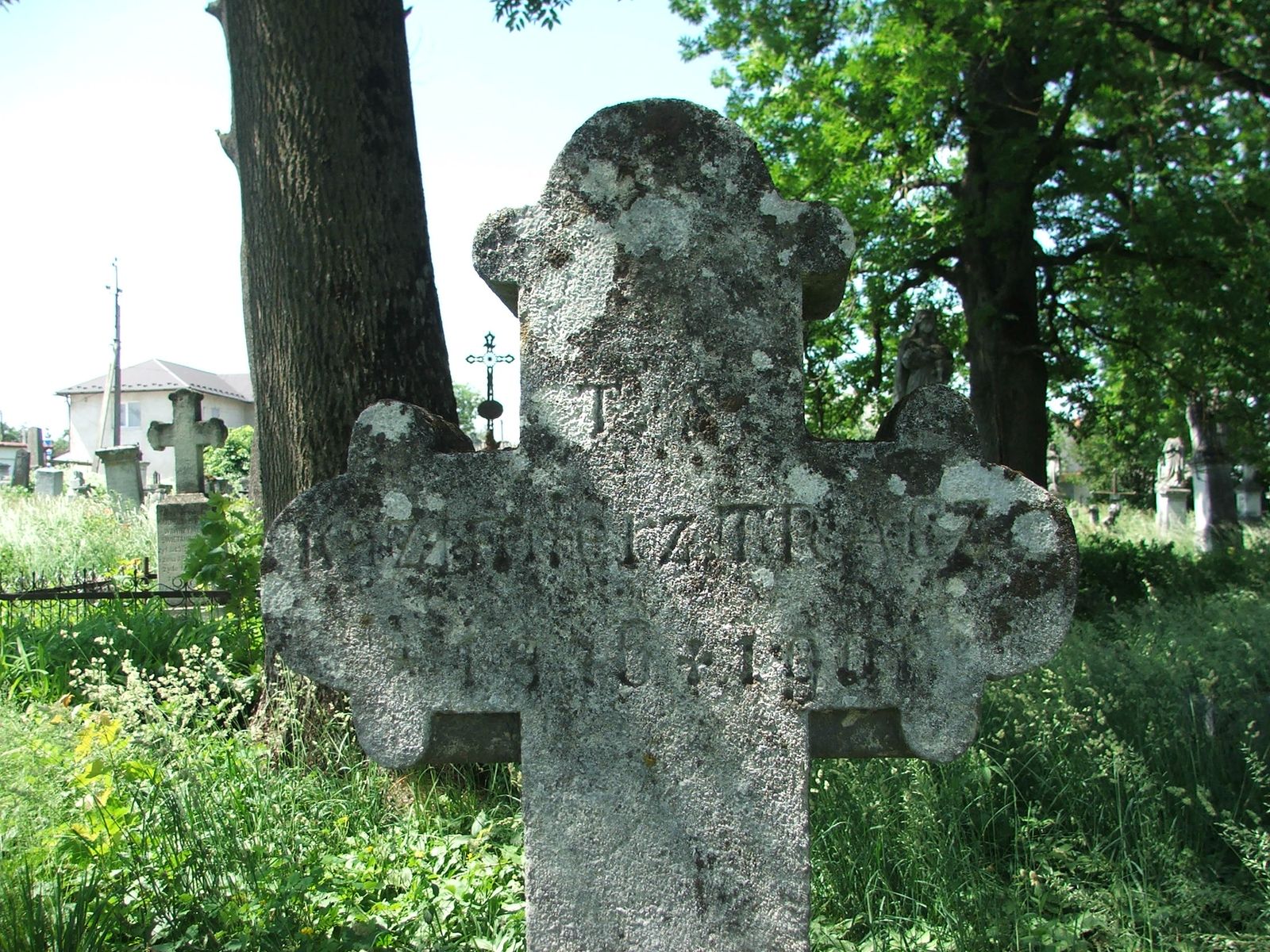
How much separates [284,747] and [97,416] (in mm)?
71064

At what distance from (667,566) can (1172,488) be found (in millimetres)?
23185

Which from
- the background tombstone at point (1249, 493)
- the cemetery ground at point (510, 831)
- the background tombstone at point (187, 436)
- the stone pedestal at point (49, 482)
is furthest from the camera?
the background tombstone at point (1249, 493)

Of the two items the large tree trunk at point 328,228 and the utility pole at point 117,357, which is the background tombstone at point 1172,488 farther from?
the utility pole at point 117,357

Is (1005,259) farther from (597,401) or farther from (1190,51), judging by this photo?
(597,401)

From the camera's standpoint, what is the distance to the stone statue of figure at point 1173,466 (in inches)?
852

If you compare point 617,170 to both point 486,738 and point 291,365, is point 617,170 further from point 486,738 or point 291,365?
point 291,365

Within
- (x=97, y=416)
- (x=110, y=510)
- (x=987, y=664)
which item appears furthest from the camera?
(x=97, y=416)

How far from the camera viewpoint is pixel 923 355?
10.3 meters

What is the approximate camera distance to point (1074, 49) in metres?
11.0

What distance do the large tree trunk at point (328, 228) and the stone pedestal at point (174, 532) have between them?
19.2ft

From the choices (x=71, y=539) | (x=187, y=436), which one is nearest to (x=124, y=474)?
(x=71, y=539)

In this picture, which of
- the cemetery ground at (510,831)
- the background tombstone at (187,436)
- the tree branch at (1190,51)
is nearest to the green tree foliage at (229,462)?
the background tombstone at (187,436)

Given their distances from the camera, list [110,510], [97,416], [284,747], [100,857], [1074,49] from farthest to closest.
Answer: [97,416] → [110,510] → [1074,49] → [284,747] → [100,857]

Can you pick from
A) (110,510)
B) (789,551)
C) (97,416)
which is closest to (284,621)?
(789,551)
